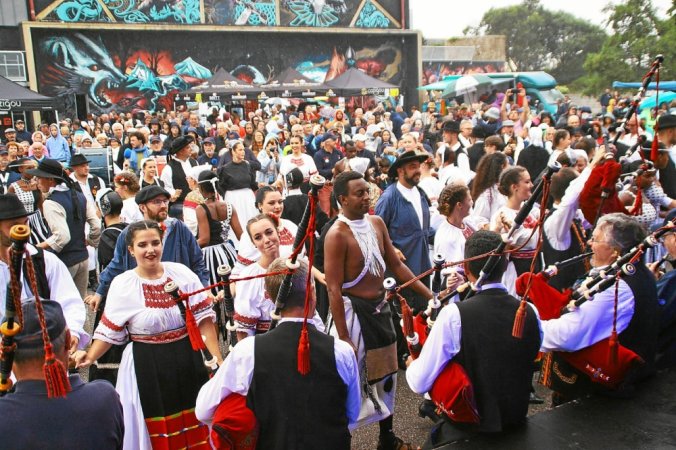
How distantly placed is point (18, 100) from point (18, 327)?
46.8ft

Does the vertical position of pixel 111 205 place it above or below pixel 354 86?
below

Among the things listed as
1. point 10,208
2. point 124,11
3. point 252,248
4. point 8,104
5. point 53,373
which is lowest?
point 252,248

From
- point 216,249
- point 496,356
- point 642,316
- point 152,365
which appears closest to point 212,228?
point 216,249

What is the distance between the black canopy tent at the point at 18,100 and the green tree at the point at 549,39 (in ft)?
179

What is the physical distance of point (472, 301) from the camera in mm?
3186

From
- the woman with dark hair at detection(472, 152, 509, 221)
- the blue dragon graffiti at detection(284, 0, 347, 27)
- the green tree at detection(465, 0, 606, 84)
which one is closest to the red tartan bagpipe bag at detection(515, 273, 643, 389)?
the woman with dark hair at detection(472, 152, 509, 221)

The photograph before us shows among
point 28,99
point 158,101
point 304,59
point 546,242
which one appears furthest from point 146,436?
point 304,59

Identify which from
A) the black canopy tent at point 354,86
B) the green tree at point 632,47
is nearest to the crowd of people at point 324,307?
the black canopy tent at point 354,86

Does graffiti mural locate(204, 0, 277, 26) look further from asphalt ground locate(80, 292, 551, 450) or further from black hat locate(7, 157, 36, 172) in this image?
asphalt ground locate(80, 292, 551, 450)

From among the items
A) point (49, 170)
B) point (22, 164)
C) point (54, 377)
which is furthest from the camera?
point (22, 164)

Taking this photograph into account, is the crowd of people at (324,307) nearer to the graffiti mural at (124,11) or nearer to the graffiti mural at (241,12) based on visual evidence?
the graffiti mural at (124,11)

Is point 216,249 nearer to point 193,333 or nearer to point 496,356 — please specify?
point 193,333

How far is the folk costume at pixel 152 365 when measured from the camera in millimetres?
3932

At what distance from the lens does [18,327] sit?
252 centimetres
